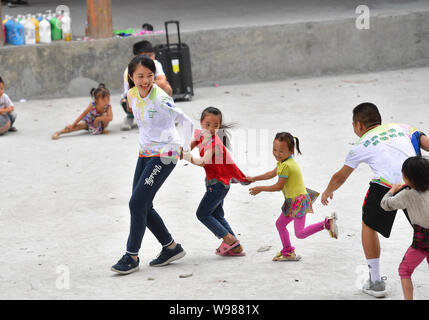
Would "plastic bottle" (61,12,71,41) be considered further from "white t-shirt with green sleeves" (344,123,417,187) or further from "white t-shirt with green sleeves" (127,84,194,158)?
"white t-shirt with green sleeves" (344,123,417,187)

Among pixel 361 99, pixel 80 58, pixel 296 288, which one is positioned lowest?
pixel 296 288

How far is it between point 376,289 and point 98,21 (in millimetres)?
8486

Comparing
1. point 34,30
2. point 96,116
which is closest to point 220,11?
point 34,30

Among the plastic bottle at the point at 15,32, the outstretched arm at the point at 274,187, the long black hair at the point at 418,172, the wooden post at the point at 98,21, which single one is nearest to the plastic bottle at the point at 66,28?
the wooden post at the point at 98,21

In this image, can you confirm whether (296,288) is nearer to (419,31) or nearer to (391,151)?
(391,151)

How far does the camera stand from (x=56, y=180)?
302 inches

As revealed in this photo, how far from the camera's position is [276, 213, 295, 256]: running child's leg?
516 cm

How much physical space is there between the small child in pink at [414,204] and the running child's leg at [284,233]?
99cm

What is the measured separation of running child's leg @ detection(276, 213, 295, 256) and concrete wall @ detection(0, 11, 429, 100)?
7.33 metres

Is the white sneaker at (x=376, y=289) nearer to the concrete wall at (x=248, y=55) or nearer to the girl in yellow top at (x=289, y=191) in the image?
the girl in yellow top at (x=289, y=191)

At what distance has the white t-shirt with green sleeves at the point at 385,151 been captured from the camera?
4.42 metres

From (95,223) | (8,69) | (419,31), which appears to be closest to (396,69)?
(419,31)

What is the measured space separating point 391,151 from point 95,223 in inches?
→ 111

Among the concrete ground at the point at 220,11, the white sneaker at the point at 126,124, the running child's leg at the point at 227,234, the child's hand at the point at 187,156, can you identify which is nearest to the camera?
the child's hand at the point at 187,156
